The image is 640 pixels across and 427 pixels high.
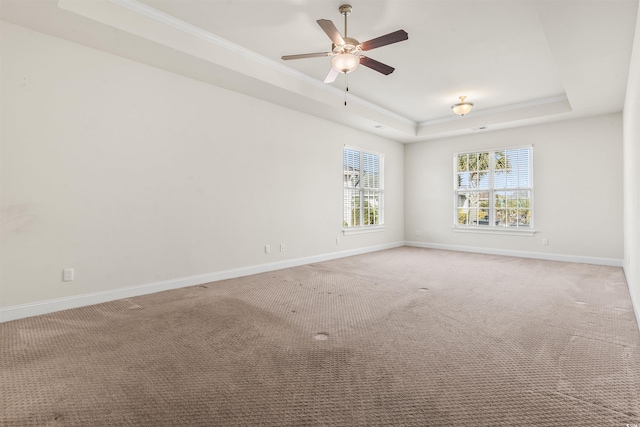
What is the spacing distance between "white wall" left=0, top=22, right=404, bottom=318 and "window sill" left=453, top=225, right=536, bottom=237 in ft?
12.7

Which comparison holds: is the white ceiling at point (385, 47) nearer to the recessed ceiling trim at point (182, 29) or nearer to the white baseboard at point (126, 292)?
the recessed ceiling trim at point (182, 29)

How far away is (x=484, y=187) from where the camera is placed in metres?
6.96

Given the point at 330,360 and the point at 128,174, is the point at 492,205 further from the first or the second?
the point at 128,174

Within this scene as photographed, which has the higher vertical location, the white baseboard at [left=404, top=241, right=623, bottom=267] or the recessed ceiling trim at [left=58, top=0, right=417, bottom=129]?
the recessed ceiling trim at [left=58, top=0, right=417, bottom=129]

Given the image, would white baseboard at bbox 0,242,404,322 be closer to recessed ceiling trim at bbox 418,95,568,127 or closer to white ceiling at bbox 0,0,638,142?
white ceiling at bbox 0,0,638,142

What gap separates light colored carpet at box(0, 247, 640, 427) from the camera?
5.11 ft

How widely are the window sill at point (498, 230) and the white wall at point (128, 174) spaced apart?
3.87m

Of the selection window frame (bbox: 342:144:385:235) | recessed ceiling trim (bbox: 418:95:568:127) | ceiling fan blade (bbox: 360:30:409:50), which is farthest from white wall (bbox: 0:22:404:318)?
recessed ceiling trim (bbox: 418:95:568:127)

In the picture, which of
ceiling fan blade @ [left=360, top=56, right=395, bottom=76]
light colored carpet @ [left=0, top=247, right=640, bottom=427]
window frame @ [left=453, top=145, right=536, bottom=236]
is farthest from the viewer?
window frame @ [left=453, top=145, right=536, bottom=236]

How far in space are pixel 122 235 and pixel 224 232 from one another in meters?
1.26

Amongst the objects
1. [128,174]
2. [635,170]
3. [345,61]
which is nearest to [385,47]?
[345,61]

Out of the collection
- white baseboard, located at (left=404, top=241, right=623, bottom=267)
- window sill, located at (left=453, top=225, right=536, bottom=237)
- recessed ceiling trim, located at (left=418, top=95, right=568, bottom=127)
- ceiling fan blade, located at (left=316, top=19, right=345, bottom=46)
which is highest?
recessed ceiling trim, located at (left=418, top=95, right=568, bottom=127)

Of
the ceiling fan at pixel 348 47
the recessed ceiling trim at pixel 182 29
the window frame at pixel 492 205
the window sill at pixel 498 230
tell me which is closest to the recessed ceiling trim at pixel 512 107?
the window frame at pixel 492 205

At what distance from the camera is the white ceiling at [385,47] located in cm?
287
